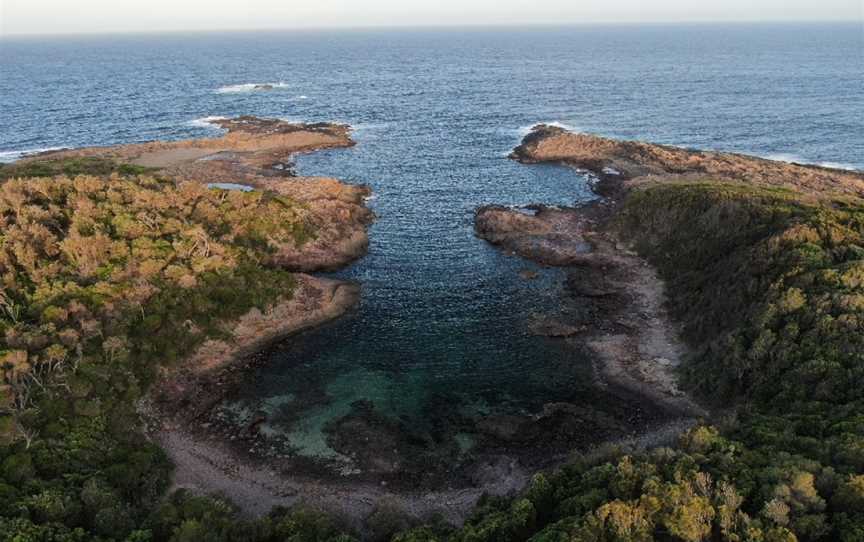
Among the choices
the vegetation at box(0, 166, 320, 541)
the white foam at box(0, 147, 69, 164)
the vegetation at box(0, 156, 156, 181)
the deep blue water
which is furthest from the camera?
the white foam at box(0, 147, 69, 164)

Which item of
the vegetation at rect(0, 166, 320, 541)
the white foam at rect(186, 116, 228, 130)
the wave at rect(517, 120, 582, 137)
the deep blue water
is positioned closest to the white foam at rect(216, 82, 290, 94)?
the deep blue water

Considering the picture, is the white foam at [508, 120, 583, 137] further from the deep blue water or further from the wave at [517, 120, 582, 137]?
the deep blue water

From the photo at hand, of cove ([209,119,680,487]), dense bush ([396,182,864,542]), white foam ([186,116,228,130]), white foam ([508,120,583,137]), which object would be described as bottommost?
cove ([209,119,680,487])

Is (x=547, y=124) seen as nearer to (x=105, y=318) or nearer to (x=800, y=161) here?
(x=800, y=161)

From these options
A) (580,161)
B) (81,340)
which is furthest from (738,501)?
(580,161)

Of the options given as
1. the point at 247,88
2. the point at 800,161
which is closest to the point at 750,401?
the point at 800,161

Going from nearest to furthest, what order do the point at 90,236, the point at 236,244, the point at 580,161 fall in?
the point at 90,236, the point at 236,244, the point at 580,161

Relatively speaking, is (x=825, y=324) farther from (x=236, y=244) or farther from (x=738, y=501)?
(x=236, y=244)
